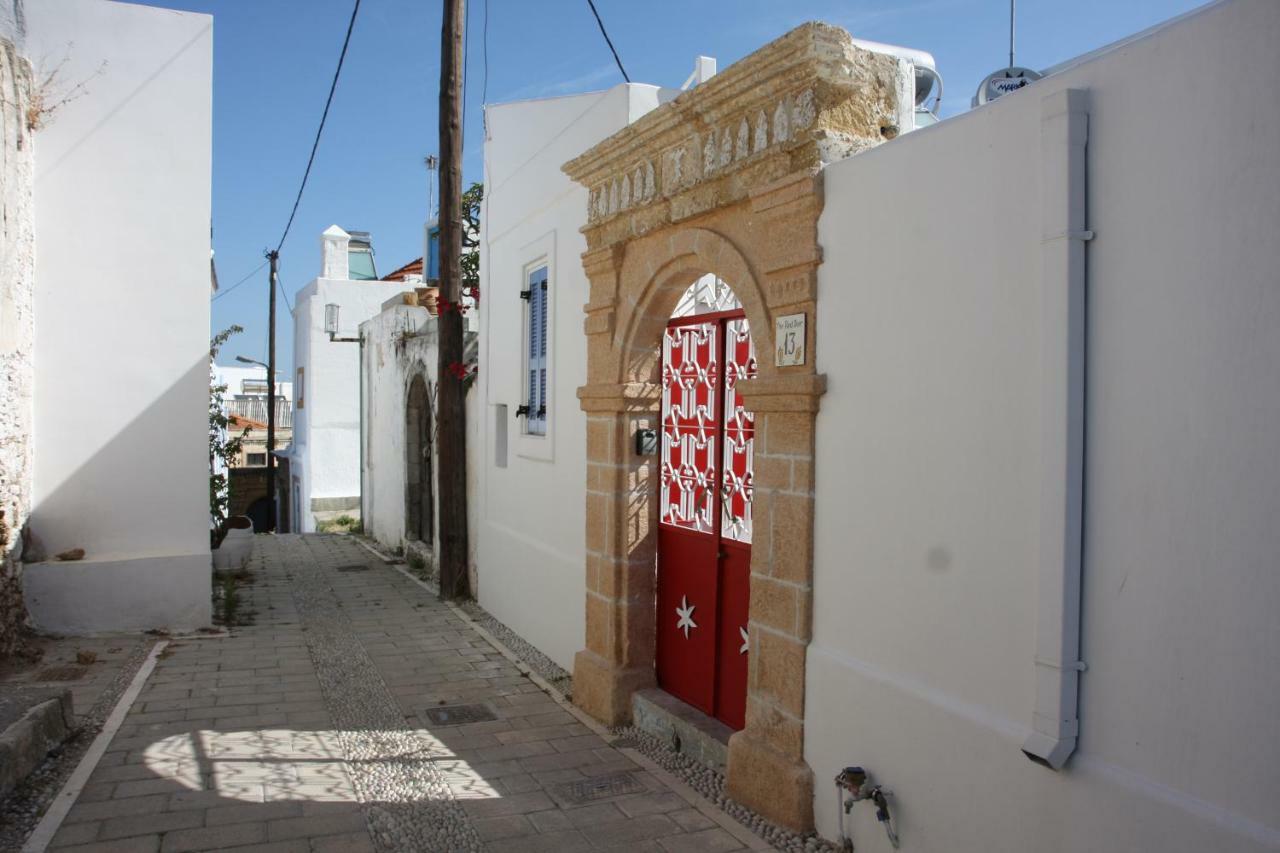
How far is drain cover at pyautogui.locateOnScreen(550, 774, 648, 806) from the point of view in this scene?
14.4 feet

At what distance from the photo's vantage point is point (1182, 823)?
8.03 ft

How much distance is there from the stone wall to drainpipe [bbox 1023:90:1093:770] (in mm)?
6524

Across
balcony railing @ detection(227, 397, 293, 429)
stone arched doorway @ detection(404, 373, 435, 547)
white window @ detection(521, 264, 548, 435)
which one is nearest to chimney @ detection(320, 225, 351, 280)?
stone arched doorway @ detection(404, 373, 435, 547)

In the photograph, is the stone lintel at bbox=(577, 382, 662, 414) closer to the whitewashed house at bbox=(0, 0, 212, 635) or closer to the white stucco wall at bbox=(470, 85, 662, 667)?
the white stucco wall at bbox=(470, 85, 662, 667)

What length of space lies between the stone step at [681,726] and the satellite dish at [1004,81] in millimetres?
3356

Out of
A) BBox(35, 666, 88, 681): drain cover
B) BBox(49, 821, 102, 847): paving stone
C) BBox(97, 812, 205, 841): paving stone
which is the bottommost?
BBox(97, 812, 205, 841): paving stone

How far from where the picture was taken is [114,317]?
7316mm

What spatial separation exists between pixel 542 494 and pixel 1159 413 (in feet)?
16.3

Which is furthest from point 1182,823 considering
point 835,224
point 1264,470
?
point 835,224

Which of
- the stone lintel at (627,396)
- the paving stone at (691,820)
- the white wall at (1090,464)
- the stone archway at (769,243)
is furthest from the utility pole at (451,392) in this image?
the white wall at (1090,464)

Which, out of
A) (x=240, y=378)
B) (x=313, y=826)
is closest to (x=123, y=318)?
(x=313, y=826)

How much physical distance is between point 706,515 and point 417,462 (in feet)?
23.7

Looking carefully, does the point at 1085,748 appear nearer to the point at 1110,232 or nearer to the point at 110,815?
the point at 1110,232

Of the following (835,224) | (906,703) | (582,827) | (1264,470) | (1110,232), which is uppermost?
(835,224)
